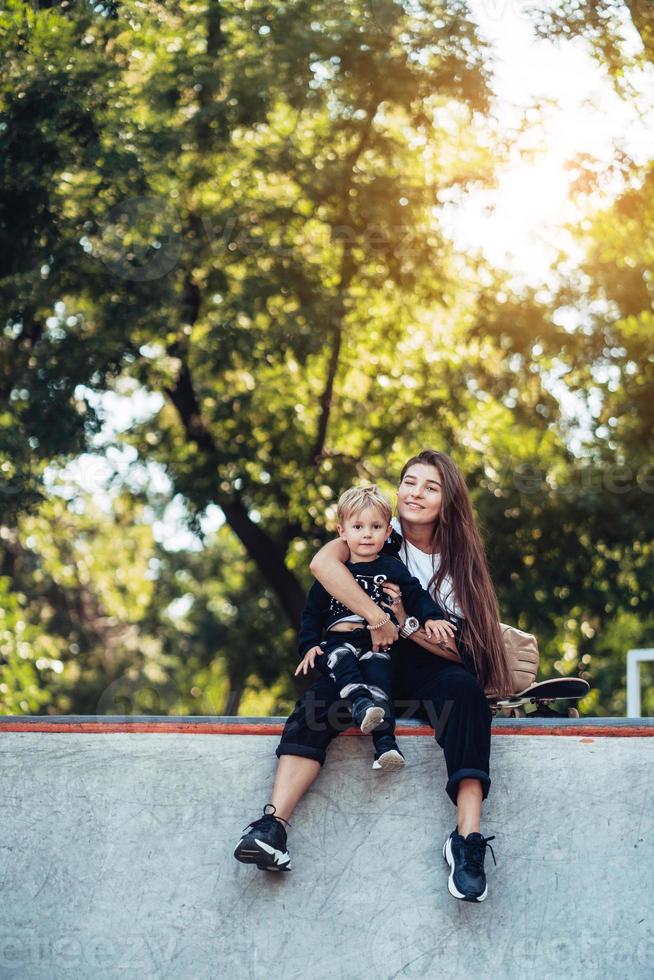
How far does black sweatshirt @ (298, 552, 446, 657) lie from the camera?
4723 millimetres

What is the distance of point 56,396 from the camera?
10.5 m

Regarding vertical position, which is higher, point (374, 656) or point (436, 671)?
point (374, 656)

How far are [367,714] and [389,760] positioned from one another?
8.8 inches

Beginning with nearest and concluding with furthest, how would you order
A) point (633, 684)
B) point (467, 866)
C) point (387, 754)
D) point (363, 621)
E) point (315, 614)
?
point (467, 866)
point (387, 754)
point (363, 621)
point (315, 614)
point (633, 684)

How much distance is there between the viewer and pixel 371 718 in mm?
4258

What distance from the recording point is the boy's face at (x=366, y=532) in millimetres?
4781

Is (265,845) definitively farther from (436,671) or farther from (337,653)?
(436,671)

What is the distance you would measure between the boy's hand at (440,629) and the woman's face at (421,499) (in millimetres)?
610

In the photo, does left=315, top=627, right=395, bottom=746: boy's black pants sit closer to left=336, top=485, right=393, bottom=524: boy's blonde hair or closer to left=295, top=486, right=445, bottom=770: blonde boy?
left=295, top=486, right=445, bottom=770: blonde boy

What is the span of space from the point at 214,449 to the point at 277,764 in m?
7.64

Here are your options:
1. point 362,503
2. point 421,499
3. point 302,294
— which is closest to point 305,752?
point 362,503

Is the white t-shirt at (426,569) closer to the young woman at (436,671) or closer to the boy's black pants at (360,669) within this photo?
the young woman at (436,671)

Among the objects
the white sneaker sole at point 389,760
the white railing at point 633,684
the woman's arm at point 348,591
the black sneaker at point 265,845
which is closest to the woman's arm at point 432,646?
the woman's arm at point 348,591

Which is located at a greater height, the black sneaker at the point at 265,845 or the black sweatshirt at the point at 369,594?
the black sweatshirt at the point at 369,594
